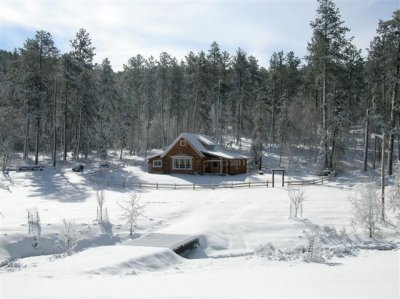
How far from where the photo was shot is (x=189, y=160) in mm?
49125

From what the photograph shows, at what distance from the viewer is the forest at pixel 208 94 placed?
142 ft

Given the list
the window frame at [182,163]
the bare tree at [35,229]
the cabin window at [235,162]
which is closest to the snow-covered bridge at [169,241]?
the bare tree at [35,229]

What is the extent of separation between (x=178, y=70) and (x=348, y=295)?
58.2 m

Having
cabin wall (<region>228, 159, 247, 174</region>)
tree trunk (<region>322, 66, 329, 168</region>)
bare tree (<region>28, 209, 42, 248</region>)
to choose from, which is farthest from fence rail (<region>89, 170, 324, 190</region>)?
bare tree (<region>28, 209, 42, 248</region>)

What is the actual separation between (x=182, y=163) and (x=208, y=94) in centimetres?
1927

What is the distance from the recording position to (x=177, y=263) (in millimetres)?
18516

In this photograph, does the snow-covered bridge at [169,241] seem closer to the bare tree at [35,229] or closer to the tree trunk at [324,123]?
the bare tree at [35,229]

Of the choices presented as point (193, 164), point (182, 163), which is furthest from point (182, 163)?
point (193, 164)

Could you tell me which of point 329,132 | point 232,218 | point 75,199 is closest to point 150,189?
point 75,199

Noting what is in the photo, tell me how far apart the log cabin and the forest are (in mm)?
5989

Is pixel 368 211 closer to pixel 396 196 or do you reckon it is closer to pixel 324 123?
pixel 396 196

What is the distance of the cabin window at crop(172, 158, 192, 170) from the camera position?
49.1 meters

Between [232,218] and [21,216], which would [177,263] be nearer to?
[232,218]

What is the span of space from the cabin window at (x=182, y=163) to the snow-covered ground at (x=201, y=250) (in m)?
11.1
